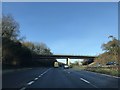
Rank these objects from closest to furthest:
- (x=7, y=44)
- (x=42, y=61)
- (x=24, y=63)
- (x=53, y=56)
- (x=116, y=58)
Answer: (x=116, y=58), (x=7, y=44), (x=24, y=63), (x=53, y=56), (x=42, y=61)

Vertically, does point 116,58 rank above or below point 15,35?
below

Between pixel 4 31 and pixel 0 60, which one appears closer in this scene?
pixel 0 60

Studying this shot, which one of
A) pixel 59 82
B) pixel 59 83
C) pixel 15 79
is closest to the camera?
pixel 59 83

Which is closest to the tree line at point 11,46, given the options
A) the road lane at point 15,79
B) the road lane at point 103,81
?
the road lane at point 15,79

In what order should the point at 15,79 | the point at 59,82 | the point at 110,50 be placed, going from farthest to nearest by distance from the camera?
the point at 110,50 → the point at 15,79 → the point at 59,82

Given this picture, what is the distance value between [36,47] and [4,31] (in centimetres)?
7568

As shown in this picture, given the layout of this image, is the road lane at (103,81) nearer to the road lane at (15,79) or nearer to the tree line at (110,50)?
the road lane at (15,79)

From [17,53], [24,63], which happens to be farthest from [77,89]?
[24,63]

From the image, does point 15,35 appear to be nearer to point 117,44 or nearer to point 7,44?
point 7,44

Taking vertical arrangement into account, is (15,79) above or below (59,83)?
below

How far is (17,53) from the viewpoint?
92188 millimetres

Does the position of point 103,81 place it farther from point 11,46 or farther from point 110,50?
point 11,46

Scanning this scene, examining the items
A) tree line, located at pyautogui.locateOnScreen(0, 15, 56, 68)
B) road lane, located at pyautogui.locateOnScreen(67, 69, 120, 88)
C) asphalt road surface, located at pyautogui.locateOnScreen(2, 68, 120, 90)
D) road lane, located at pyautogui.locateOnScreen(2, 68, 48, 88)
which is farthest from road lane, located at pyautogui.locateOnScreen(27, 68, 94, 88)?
tree line, located at pyautogui.locateOnScreen(0, 15, 56, 68)

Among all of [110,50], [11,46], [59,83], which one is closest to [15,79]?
[59,83]
